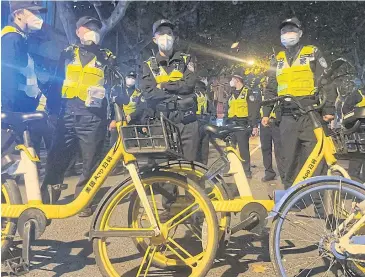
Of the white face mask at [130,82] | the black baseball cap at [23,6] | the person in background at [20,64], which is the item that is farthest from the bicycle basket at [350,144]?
the white face mask at [130,82]

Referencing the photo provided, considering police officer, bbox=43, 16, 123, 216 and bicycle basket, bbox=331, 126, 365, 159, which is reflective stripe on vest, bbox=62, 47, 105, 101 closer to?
police officer, bbox=43, 16, 123, 216

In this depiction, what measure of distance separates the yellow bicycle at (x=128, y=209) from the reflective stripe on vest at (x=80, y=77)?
0.86 m

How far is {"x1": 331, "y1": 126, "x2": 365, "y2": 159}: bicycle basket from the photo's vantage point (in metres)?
2.75

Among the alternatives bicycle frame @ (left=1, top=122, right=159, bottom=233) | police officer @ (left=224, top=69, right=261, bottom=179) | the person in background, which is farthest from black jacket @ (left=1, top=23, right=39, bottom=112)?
police officer @ (left=224, top=69, right=261, bottom=179)

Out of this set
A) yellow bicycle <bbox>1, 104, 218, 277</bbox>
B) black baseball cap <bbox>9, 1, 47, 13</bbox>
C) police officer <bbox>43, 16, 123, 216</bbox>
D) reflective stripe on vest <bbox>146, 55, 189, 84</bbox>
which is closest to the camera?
yellow bicycle <bbox>1, 104, 218, 277</bbox>

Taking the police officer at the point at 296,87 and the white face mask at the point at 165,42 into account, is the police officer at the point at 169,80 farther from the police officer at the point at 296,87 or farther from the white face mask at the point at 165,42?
the police officer at the point at 296,87

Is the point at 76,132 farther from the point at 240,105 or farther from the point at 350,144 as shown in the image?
the point at 240,105

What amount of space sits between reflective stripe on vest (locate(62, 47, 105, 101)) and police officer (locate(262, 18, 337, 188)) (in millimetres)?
1543

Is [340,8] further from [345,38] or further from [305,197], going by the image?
[305,197]

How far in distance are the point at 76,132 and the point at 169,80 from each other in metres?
0.92

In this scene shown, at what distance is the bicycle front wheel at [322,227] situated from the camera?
8.56 feet

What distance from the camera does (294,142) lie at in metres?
3.88

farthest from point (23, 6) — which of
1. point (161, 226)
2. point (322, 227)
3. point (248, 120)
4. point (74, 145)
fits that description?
point (248, 120)

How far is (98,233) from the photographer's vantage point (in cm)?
270
